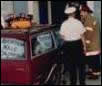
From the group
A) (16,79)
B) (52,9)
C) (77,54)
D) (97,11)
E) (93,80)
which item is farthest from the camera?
(52,9)

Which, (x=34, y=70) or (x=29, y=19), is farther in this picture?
(x=29, y=19)

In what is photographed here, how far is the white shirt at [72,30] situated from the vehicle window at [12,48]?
3.38 ft

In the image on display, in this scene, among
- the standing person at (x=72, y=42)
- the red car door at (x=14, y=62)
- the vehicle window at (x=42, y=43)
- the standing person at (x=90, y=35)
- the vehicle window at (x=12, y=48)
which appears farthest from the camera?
the standing person at (x=90, y=35)

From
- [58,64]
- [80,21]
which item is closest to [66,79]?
[58,64]

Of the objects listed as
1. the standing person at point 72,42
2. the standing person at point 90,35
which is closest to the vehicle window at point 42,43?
the standing person at point 72,42

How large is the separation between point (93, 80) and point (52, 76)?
1.64 meters

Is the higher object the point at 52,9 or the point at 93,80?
the point at 52,9

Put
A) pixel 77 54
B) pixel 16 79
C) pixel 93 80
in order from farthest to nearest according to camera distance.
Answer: pixel 93 80
pixel 77 54
pixel 16 79

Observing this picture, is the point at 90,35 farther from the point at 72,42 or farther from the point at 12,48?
the point at 12,48

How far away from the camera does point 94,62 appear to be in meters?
11.7

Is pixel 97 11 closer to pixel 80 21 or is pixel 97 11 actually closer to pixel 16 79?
pixel 80 21

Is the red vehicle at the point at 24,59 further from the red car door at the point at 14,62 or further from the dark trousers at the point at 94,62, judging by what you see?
the dark trousers at the point at 94,62

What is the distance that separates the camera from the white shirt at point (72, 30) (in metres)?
10.5

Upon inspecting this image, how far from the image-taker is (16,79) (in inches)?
387
